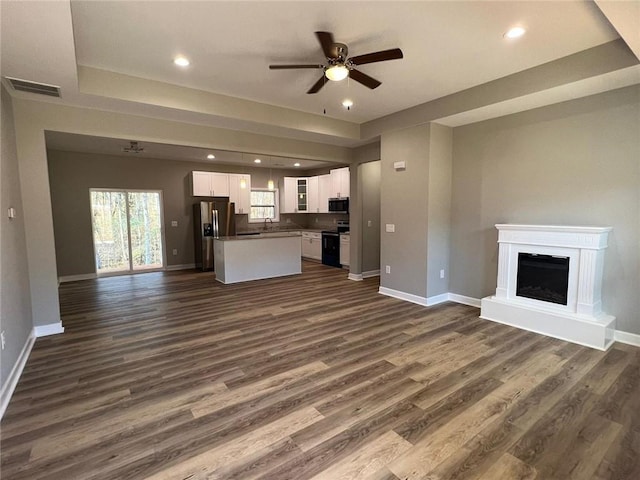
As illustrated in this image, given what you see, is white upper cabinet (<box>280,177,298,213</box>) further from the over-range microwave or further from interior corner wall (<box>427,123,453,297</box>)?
interior corner wall (<box>427,123,453,297</box>)

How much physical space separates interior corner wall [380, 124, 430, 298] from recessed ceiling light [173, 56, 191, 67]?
313 centimetres

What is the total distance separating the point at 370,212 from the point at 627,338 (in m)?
4.35

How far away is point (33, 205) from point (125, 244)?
4.14 metres

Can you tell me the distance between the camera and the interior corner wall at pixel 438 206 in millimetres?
4609

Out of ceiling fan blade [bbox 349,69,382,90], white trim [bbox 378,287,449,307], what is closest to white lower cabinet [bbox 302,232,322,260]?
white trim [bbox 378,287,449,307]

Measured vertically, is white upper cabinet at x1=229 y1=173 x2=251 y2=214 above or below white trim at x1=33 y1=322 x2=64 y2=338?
above

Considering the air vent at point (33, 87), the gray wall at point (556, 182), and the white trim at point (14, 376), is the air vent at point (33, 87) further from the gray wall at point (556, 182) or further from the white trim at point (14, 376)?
the gray wall at point (556, 182)

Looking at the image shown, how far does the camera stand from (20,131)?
137 inches

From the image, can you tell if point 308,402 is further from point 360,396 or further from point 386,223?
point 386,223

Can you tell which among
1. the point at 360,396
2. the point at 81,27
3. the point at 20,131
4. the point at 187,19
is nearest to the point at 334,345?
the point at 360,396

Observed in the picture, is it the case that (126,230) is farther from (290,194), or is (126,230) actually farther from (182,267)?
(290,194)

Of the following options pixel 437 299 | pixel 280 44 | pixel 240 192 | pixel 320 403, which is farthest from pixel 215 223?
pixel 320 403

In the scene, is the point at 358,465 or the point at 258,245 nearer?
the point at 358,465

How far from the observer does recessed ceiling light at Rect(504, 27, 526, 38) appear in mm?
2652
